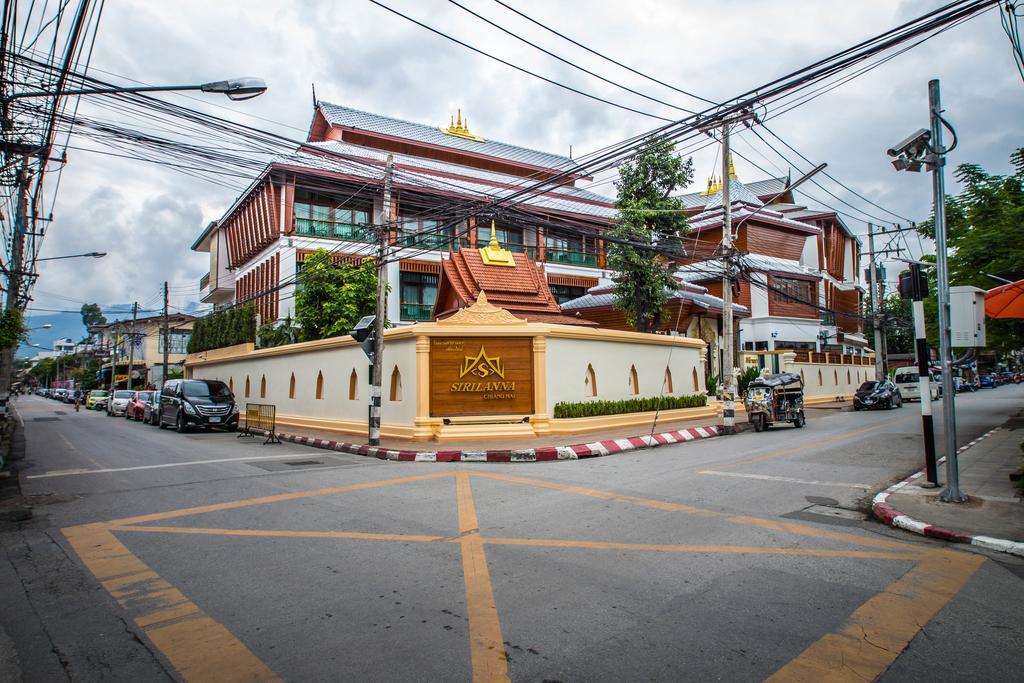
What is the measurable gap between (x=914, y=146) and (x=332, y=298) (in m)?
22.1

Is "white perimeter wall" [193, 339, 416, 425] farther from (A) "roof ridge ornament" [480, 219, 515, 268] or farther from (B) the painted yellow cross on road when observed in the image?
(B) the painted yellow cross on road

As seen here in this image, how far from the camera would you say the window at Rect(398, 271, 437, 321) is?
33406 mm

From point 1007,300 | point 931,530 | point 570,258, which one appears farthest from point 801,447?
point 570,258

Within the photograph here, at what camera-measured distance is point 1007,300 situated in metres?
10.7

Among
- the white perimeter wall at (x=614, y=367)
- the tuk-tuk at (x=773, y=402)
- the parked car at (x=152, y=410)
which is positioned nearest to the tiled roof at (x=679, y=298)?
the white perimeter wall at (x=614, y=367)

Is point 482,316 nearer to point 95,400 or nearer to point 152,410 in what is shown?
point 152,410

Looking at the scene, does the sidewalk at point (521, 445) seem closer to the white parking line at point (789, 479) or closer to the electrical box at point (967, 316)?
the white parking line at point (789, 479)

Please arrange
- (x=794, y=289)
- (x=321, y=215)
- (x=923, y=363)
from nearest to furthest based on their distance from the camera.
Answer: (x=923, y=363), (x=321, y=215), (x=794, y=289)

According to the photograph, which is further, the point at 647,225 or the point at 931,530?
the point at 647,225

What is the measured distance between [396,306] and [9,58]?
80.3ft

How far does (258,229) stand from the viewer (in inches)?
1321

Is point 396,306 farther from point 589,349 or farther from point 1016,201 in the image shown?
point 1016,201

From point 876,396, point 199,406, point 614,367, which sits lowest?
point 876,396

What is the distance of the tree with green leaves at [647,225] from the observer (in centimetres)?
2425
